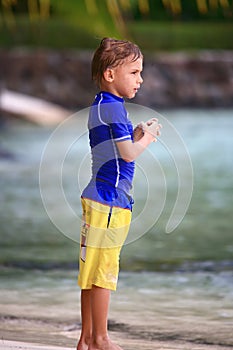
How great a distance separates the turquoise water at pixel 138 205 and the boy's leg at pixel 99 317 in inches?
10.2

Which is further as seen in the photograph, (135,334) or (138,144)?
(135,334)

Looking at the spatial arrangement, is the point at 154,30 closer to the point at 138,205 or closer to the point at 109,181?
the point at 138,205

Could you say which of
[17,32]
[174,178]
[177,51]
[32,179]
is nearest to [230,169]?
[174,178]

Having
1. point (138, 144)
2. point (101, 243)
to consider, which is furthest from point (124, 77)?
point (101, 243)

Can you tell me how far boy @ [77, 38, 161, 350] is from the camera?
2158mm

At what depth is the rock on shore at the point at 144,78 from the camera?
11109 millimetres

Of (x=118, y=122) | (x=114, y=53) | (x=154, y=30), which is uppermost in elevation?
(x=114, y=53)

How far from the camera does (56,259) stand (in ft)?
14.2

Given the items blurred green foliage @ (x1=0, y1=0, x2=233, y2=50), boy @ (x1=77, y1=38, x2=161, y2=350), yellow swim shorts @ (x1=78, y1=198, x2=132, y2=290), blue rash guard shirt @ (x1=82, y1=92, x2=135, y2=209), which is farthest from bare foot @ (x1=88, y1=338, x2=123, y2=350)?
blurred green foliage @ (x1=0, y1=0, x2=233, y2=50)

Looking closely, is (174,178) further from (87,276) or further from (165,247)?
(87,276)

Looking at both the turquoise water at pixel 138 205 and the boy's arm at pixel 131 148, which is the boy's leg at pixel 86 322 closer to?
the turquoise water at pixel 138 205

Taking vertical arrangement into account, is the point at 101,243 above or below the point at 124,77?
below

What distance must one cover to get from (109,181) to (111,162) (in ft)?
0.12

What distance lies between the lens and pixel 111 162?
2.17 meters
